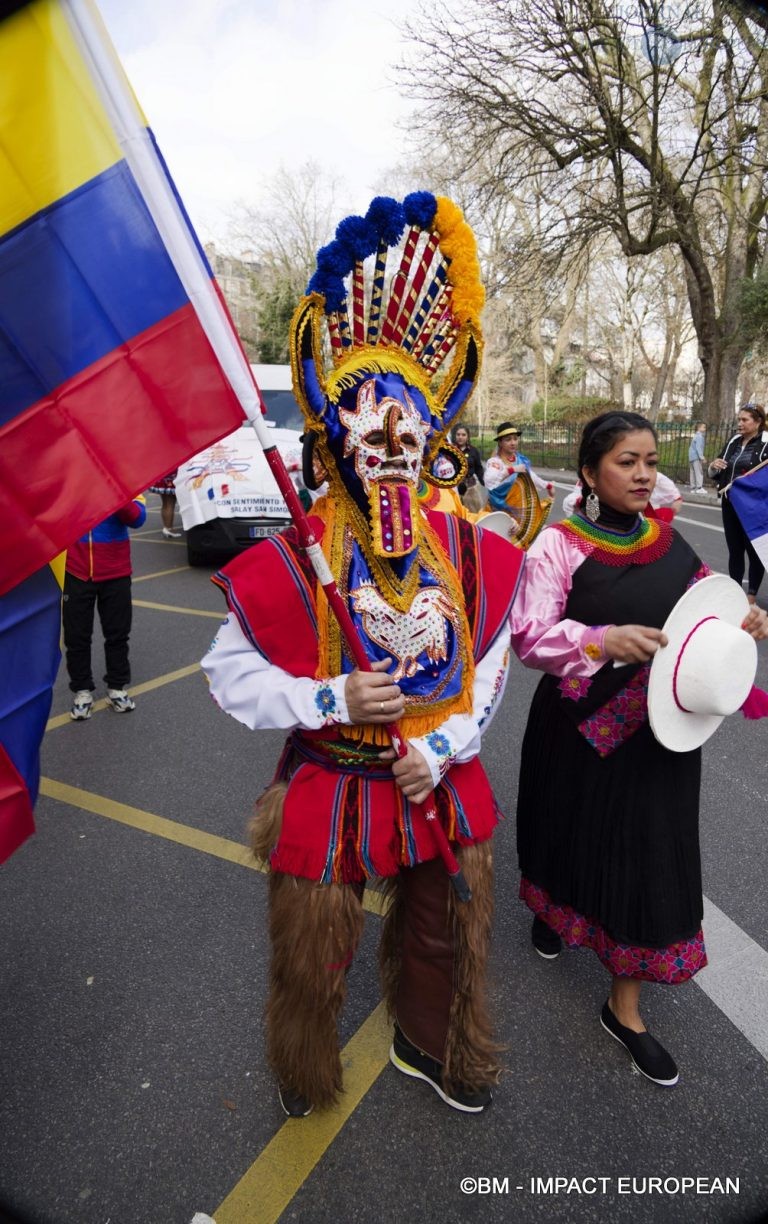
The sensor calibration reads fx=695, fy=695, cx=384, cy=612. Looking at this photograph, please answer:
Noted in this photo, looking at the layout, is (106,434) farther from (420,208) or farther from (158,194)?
(420,208)

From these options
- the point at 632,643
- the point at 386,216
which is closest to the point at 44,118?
the point at 386,216

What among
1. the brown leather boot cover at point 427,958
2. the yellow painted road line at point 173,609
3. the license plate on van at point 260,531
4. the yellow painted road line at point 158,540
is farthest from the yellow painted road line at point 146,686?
the yellow painted road line at point 158,540

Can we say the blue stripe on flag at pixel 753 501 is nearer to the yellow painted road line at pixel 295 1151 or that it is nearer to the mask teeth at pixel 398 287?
the mask teeth at pixel 398 287

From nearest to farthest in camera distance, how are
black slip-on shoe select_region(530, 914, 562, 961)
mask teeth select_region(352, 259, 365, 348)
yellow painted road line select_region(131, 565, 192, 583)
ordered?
mask teeth select_region(352, 259, 365, 348) → black slip-on shoe select_region(530, 914, 562, 961) → yellow painted road line select_region(131, 565, 192, 583)

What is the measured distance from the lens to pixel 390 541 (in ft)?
5.42

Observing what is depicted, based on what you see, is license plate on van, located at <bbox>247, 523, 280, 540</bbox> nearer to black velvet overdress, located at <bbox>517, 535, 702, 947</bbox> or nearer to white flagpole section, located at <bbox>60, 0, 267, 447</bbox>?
black velvet overdress, located at <bbox>517, 535, 702, 947</bbox>

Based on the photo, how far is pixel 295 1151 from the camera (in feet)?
5.92

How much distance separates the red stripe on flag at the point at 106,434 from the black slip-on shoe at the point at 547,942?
1961 millimetres

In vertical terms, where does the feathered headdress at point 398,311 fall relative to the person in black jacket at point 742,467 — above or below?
above

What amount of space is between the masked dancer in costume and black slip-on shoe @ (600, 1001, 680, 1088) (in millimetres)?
441

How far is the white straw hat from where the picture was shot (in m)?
1.70

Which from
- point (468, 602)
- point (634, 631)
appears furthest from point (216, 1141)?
point (634, 631)

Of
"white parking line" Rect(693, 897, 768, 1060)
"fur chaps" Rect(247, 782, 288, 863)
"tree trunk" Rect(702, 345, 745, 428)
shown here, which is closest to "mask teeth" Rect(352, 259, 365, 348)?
"fur chaps" Rect(247, 782, 288, 863)

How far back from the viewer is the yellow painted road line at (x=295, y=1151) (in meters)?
1.67
